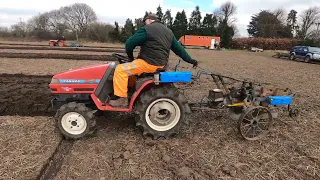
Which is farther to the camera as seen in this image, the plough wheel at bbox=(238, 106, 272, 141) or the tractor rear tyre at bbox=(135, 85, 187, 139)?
the plough wheel at bbox=(238, 106, 272, 141)

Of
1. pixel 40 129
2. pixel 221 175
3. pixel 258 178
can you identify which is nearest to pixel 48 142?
pixel 40 129

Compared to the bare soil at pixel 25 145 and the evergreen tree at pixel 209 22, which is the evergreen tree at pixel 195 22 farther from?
the bare soil at pixel 25 145

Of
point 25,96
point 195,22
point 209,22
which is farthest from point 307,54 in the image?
point 195,22

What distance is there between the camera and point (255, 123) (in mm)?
4191

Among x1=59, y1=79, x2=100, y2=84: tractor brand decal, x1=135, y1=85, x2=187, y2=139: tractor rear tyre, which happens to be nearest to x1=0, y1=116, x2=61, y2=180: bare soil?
x1=59, y1=79, x2=100, y2=84: tractor brand decal

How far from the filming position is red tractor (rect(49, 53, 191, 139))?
3908 mm

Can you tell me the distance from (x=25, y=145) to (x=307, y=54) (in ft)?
72.9

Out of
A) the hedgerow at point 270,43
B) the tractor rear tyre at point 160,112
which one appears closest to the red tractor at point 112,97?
the tractor rear tyre at point 160,112

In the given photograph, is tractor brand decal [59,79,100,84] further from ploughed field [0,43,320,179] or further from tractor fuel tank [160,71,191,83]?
tractor fuel tank [160,71,191,83]

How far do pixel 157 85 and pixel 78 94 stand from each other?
137cm

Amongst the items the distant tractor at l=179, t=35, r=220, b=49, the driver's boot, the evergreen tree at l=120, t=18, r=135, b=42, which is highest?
the evergreen tree at l=120, t=18, r=135, b=42

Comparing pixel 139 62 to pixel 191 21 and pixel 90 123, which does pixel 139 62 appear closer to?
pixel 90 123

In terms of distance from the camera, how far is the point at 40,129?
426cm

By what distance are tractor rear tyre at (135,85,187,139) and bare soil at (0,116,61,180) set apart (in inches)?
54.3
